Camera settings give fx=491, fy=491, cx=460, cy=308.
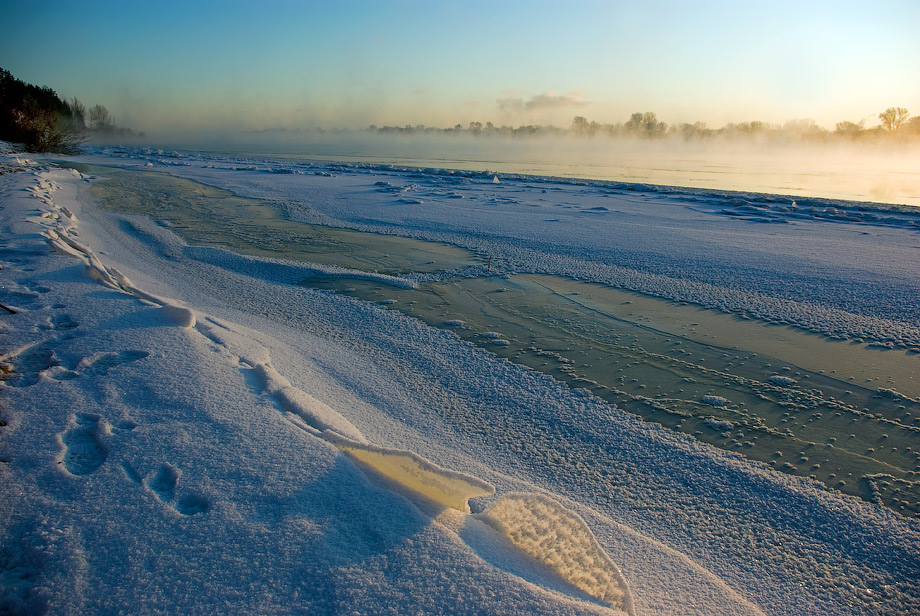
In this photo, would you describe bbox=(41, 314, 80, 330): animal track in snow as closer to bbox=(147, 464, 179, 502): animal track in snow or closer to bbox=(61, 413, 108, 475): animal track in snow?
bbox=(61, 413, 108, 475): animal track in snow

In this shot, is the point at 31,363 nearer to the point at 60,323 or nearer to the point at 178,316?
the point at 60,323

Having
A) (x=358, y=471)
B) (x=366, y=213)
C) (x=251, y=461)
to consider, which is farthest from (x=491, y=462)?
(x=366, y=213)

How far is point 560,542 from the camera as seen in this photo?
1.39 metres

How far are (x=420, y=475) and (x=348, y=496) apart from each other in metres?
0.24

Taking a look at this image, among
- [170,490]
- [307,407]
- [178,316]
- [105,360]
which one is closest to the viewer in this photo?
[170,490]

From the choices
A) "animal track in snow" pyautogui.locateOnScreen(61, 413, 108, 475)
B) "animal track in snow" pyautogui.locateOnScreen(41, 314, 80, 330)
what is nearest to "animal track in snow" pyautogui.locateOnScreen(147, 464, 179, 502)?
"animal track in snow" pyautogui.locateOnScreen(61, 413, 108, 475)

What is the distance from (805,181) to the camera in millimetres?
17625

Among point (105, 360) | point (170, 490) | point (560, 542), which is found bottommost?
point (560, 542)

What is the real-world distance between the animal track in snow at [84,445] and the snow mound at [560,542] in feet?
3.88

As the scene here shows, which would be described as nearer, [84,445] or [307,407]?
[84,445]

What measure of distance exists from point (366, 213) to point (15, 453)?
6697 mm

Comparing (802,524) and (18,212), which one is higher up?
(18,212)

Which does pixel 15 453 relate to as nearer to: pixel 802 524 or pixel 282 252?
pixel 802 524

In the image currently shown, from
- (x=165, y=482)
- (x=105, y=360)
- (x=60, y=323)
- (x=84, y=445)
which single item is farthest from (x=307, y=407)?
(x=60, y=323)
